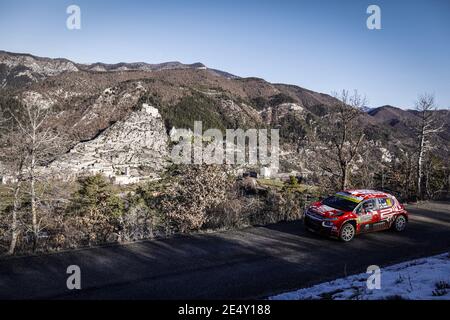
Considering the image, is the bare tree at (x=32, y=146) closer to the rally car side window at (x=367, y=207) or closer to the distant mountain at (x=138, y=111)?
the rally car side window at (x=367, y=207)

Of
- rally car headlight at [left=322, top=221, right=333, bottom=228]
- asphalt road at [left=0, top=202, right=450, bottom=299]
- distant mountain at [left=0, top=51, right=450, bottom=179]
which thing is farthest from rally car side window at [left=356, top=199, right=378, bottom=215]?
distant mountain at [left=0, top=51, right=450, bottom=179]

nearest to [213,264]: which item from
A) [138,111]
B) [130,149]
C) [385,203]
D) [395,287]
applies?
[395,287]

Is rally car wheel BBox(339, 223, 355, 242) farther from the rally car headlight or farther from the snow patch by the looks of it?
the snow patch

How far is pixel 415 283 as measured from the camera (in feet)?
21.3

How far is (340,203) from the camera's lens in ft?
36.0

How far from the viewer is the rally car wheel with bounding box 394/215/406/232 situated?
11430mm

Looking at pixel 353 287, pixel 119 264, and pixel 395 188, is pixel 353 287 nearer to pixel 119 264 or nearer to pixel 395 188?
pixel 119 264

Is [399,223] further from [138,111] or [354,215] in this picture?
[138,111]

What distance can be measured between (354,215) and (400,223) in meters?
2.51

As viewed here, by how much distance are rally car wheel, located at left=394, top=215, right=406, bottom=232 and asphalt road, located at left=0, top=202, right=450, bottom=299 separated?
1.14ft

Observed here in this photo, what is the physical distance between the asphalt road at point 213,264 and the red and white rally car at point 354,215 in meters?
0.34
